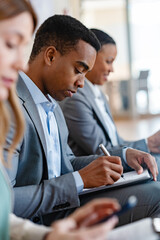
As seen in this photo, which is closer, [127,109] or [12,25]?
[12,25]

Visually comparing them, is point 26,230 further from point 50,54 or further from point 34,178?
point 50,54

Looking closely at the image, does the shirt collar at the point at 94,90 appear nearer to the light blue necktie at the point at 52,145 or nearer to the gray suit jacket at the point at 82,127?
the gray suit jacket at the point at 82,127

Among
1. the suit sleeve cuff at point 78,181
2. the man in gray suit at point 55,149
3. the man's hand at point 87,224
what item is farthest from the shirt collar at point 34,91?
the man's hand at point 87,224

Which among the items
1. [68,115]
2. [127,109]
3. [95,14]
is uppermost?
[95,14]

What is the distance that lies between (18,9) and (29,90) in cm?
68

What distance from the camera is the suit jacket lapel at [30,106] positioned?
Result: 140cm

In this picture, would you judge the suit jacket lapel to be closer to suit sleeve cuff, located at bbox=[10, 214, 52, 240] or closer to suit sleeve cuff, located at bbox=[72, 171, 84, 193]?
suit sleeve cuff, located at bbox=[72, 171, 84, 193]

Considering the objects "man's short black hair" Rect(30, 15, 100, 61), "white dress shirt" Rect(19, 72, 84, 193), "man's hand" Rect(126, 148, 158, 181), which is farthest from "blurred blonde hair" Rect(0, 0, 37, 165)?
"man's hand" Rect(126, 148, 158, 181)

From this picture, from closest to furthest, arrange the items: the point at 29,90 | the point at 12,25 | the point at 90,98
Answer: the point at 12,25 → the point at 29,90 → the point at 90,98

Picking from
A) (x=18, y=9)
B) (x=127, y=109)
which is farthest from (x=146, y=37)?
(x=18, y=9)

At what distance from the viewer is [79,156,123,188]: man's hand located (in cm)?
140

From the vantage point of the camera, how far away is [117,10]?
323 inches

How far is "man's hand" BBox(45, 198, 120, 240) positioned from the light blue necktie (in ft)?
2.39

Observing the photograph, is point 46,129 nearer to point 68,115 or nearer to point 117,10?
point 68,115
